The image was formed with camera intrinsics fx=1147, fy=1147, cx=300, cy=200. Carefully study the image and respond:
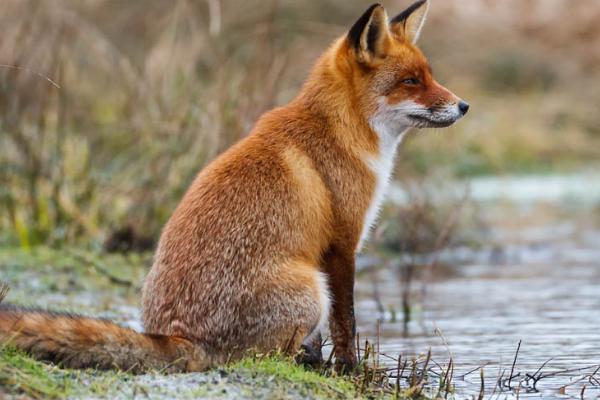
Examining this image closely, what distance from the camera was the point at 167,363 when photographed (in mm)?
6152

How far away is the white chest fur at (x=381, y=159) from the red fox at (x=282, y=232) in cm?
1

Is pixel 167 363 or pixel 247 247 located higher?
pixel 247 247

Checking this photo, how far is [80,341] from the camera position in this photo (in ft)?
19.4

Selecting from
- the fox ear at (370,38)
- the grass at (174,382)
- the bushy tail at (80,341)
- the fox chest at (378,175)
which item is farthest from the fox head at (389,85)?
the bushy tail at (80,341)

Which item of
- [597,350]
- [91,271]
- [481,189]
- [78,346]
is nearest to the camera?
[78,346]

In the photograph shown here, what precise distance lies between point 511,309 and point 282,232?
4.44m

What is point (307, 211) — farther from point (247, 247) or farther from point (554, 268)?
point (554, 268)

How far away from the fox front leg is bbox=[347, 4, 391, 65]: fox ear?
137cm

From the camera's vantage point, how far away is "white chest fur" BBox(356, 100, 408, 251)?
717 centimetres

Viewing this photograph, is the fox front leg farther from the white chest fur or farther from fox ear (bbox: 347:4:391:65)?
fox ear (bbox: 347:4:391:65)

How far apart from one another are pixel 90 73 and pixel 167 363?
1129 cm

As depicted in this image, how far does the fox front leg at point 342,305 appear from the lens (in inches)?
272

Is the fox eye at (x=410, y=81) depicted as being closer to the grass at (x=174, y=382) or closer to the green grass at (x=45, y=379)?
the grass at (x=174, y=382)

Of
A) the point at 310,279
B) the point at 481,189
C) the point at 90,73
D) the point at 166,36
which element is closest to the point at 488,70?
the point at 481,189
